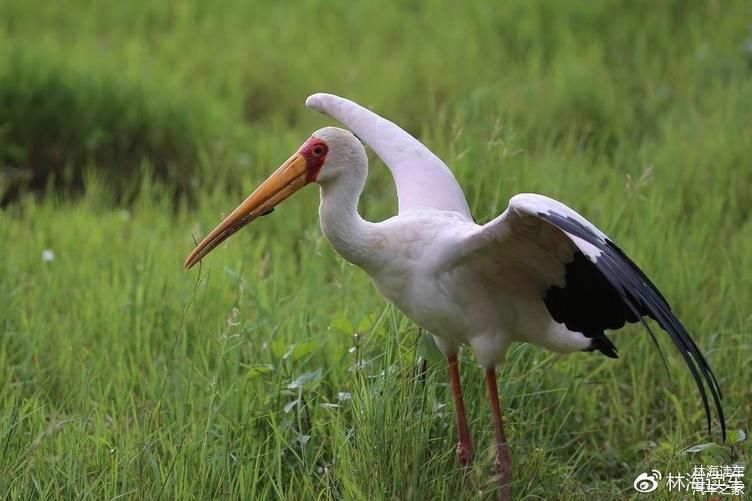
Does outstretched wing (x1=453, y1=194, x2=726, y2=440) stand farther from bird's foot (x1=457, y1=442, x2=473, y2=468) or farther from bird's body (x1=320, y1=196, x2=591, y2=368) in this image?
bird's foot (x1=457, y1=442, x2=473, y2=468)

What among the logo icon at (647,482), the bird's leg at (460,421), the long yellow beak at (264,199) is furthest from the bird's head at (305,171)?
the logo icon at (647,482)

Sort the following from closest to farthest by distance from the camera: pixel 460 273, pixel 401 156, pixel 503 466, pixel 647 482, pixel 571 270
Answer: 1. pixel 571 270
2. pixel 460 273
3. pixel 503 466
4. pixel 647 482
5. pixel 401 156

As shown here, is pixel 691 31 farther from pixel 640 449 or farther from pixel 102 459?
pixel 102 459

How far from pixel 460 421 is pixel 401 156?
837 mm

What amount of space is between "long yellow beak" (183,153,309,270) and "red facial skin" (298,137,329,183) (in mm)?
11

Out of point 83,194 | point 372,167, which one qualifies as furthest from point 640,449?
point 83,194

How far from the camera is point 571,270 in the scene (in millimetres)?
3229

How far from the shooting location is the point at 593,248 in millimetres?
2842

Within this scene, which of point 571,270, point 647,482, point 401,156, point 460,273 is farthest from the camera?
point 401,156

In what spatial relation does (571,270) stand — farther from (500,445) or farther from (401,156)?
(401,156)

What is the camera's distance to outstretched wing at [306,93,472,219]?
3.72 metres

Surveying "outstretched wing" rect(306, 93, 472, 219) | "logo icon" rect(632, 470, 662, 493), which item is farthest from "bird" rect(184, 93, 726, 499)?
"logo icon" rect(632, 470, 662, 493)

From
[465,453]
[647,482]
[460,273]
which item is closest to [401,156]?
[460,273]

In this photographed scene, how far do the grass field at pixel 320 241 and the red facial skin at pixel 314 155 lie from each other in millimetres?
443
